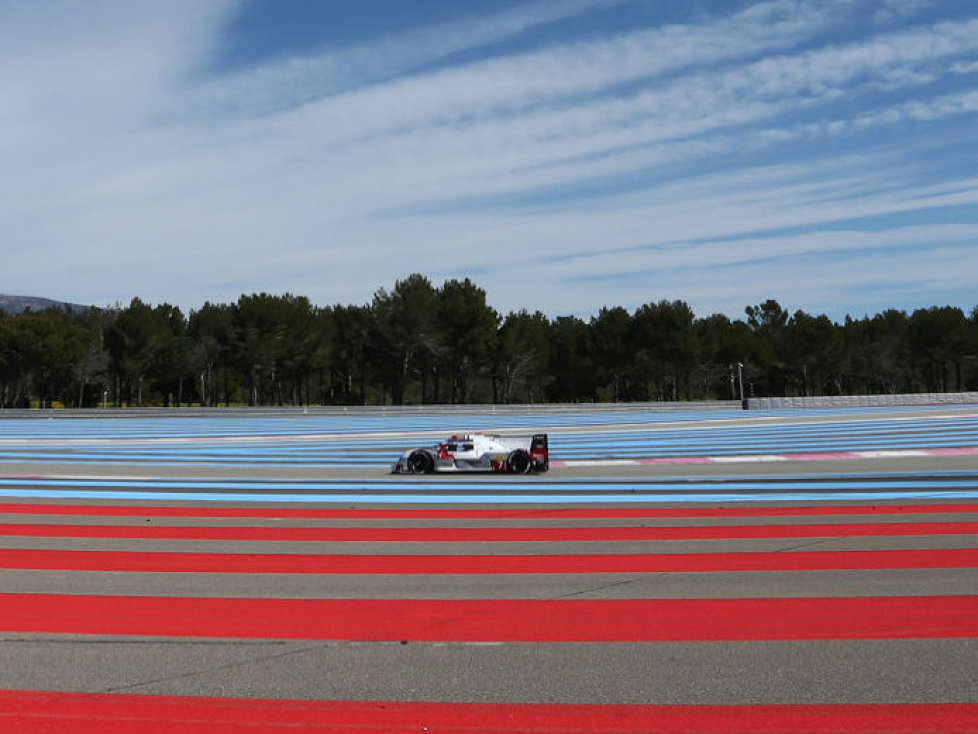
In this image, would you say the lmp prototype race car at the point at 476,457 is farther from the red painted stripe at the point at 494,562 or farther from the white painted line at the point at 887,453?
the red painted stripe at the point at 494,562

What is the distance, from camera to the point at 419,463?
673 inches

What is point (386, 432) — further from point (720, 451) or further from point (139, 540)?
point (139, 540)

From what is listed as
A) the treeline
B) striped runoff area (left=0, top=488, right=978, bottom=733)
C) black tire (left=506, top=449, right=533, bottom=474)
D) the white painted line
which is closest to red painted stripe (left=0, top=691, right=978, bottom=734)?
striped runoff area (left=0, top=488, right=978, bottom=733)

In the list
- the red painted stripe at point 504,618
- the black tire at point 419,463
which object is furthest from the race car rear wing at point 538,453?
the red painted stripe at point 504,618

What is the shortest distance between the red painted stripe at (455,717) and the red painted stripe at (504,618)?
3.92 feet

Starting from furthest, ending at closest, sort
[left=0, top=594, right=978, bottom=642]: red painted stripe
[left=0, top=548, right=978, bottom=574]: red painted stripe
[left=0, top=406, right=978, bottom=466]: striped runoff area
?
1. [left=0, top=406, right=978, bottom=466]: striped runoff area
2. [left=0, top=548, right=978, bottom=574]: red painted stripe
3. [left=0, top=594, right=978, bottom=642]: red painted stripe

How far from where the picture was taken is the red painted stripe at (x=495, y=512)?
439 inches

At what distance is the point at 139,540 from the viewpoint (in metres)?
9.71

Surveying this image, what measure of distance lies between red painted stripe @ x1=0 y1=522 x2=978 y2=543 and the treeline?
70114mm

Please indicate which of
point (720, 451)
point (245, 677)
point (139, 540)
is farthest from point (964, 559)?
point (720, 451)

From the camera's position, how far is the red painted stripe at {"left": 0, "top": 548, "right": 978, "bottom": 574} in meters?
7.82

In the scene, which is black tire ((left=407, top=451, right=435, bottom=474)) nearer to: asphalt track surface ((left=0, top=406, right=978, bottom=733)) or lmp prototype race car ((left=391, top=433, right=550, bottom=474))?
lmp prototype race car ((left=391, top=433, right=550, bottom=474))

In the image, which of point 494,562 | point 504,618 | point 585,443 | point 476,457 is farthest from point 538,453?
point 504,618

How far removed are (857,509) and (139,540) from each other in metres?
8.36
